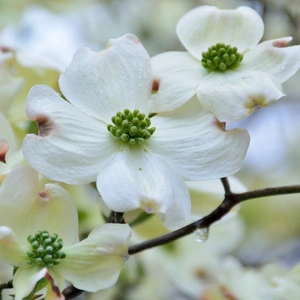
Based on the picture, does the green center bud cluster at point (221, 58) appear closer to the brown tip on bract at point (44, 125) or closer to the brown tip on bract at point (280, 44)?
the brown tip on bract at point (280, 44)

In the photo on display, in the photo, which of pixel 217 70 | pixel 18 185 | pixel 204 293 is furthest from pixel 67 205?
pixel 204 293

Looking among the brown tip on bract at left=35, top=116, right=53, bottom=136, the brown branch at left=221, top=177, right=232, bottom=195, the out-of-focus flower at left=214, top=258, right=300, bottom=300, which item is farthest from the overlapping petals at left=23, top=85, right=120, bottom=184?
the out-of-focus flower at left=214, top=258, right=300, bottom=300

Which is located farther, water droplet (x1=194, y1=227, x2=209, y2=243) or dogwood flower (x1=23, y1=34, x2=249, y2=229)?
water droplet (x1=194, y1=227, x2=209, y2=243)

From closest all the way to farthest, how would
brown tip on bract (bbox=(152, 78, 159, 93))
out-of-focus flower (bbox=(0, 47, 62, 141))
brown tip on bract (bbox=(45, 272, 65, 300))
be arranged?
brown tip on bract (bbox=(45, 272, 65, 300)) < brown tip on bract (bbox=(152, 78, 159, 93)) < out-of-focus flower (bbox=(0, 47, 62, 141))

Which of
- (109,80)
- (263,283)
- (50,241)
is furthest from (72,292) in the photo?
(263,283)

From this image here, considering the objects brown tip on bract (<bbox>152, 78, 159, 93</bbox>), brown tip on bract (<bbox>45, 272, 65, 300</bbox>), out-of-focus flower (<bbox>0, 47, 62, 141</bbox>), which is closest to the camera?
brown tip on bract (<bbox>45, 272, 65, 300</bbox>)

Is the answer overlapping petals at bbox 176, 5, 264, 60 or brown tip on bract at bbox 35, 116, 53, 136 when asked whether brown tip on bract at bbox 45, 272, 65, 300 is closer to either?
brown tip on bract at bbox 35, 116, 53, 136

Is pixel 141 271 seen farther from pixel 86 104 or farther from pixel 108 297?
pixel 86 104
